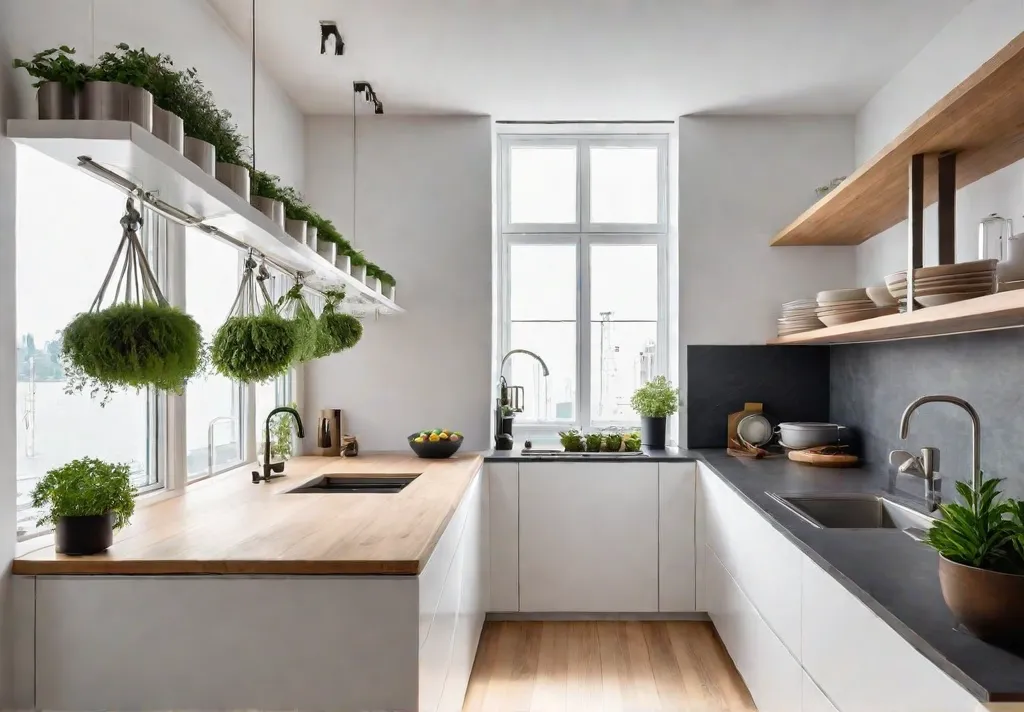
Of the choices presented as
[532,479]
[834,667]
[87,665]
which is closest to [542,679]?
[532,479]

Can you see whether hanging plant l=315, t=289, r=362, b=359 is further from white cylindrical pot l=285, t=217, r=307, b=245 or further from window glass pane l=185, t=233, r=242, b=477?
white cylindrical pot l=285, t=217, r=307, b=245

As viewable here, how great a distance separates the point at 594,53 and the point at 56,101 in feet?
7.78

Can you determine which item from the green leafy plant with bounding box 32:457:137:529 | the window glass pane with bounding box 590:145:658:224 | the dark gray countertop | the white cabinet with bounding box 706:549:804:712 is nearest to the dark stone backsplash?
the dark gray countertop

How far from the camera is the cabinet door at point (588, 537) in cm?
362

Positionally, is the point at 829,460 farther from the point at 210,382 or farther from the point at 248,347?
the point at 210,382

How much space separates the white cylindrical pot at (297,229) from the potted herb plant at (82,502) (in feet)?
2.99

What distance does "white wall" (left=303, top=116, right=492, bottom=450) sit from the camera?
3.96 meters

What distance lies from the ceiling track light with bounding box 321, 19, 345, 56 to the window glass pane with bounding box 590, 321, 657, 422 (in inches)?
82.3

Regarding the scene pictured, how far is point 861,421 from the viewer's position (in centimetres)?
354

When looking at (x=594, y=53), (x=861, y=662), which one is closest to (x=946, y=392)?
(x=861, y=662)

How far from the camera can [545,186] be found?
4.32 metres

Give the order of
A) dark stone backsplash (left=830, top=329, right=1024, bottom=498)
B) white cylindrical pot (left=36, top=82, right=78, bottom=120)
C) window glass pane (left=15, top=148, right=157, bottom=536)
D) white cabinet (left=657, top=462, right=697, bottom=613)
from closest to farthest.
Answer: white cylindrical pot (left=36, top=82, right=78, bottom=120) < window glass pane (left=15, top=148, right=157, bottom=536) < dark stone backsplash (left=830, top=329, right=1024, bottom=498) < white cabinet (left=657, top=462, right=697, bottom=613)

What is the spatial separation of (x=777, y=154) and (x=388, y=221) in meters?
2.23

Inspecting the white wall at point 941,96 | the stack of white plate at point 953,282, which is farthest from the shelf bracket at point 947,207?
the white wall at point 941,96
